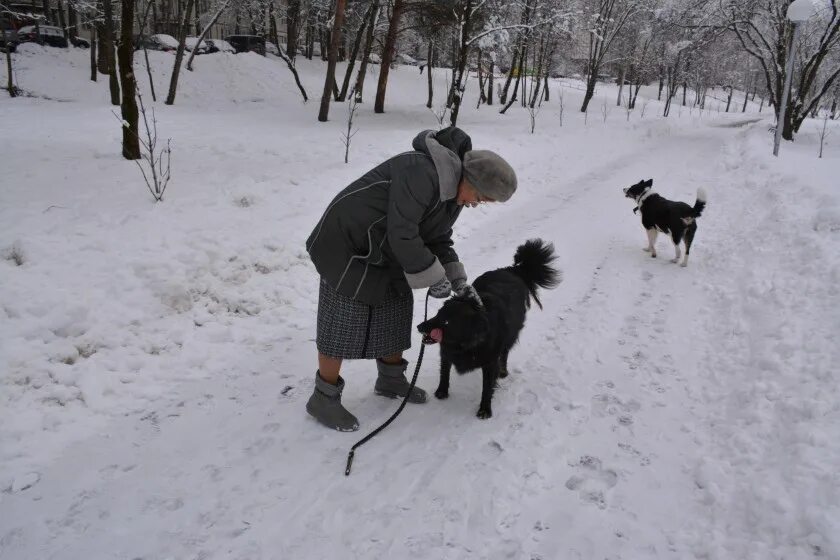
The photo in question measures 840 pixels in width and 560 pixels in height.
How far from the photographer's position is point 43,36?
2281 centimetres

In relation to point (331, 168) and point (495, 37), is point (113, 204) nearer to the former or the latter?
point (331, 168)

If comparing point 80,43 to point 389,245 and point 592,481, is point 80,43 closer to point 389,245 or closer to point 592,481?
point 389,245

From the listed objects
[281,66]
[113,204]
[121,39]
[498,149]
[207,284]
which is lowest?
[207,284]

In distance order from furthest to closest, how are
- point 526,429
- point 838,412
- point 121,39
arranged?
point 121,39 → point 526,429 → point 838,412

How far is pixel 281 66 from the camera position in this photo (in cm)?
2622

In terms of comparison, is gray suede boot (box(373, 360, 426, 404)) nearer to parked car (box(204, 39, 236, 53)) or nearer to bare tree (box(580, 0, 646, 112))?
bare tree (box(580, 0, 646, 112))

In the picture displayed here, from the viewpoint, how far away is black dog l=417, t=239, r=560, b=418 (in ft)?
9.05

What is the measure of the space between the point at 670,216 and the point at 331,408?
4.84m

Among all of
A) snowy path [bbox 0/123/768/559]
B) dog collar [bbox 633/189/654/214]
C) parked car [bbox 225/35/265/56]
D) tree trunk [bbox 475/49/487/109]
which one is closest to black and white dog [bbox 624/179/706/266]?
dog collar [bbox 633/189/654/214]

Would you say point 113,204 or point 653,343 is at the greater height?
point 113,204

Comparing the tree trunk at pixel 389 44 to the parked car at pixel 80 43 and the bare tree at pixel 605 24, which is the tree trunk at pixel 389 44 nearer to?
the bare tree at pixel 605 24

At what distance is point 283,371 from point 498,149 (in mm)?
9458

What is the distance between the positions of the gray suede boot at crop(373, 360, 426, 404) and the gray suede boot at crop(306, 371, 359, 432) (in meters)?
0.39

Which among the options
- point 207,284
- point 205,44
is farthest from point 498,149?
point 205,44
